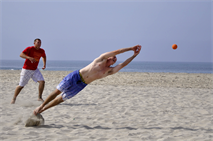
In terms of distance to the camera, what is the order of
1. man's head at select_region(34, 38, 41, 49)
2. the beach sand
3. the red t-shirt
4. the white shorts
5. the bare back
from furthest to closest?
the white shorts < man's head at select_region(34, 38, 41, 49) < the red t-shirt < the bare back < the beach sand

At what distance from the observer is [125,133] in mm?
4109

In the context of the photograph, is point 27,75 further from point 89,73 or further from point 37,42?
point 89,73

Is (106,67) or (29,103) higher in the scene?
(106,67)

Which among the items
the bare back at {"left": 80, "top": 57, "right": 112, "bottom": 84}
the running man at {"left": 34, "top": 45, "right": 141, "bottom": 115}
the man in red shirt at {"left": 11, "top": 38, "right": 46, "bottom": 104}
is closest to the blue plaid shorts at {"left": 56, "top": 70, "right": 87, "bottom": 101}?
the running man at {"left": 34, "top": 45, "right": 141, "bottom": 115}

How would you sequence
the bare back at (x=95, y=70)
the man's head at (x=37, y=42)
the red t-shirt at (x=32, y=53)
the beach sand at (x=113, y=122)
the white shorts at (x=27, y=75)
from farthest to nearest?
the white shorts at (x=27, y=75) < the man's head at (x=37, y=42) < the red t-shirt at (x=32, y=53) < the bare back at (x=95, y=70) < the beach sand at (x=113, y=122)

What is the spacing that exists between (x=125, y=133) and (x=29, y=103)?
3529mm

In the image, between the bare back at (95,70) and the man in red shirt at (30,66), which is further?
the man in red shirt at (30,66)

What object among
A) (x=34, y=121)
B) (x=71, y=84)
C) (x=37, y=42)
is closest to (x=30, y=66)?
(x=37, y=42)

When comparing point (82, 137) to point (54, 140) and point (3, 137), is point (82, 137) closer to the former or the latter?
point (54, 140)

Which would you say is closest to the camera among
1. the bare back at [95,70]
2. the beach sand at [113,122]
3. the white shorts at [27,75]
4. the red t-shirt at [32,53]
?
the beach sand at [113,122]

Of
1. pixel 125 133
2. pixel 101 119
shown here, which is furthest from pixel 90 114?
pixel 125 133

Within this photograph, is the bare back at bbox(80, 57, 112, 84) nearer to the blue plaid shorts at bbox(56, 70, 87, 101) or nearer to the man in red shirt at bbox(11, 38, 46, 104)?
the blue plaid shorts at bbox(56, 70, 87, 101)

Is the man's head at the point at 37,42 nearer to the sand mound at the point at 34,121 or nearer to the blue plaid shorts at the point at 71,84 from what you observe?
the blue plaid shorts at the point at 71,84

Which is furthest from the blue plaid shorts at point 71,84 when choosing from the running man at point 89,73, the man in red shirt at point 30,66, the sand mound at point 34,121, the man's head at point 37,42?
the man's head at point 37,42
